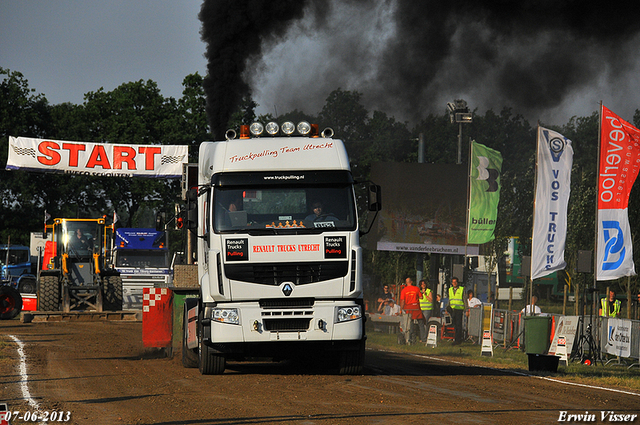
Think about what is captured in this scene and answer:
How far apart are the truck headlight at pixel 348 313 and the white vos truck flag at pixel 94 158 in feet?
55.8

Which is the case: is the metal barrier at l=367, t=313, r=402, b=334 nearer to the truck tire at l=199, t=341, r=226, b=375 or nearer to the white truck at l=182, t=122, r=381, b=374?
the truck tire at l=199, t=341, r=226, b=375

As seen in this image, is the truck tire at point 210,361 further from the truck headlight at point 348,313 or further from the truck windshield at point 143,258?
the truck windshield at point 143,258

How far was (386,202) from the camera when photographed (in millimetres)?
31891

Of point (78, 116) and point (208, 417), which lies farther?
point (78, 116)

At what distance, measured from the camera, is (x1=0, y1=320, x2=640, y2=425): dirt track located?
8695 mm

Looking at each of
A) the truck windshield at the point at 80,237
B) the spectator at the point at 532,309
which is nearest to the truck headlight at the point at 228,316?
the spectator at the point at 532,309

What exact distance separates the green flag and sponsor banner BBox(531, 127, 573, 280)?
17.3 ft

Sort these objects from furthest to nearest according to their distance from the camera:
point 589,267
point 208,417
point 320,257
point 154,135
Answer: point 154,135
point 589,267
point 320,257
point 208,417

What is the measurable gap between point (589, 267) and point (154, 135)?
38.6 meters

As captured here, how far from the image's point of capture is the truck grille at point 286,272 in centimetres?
1157

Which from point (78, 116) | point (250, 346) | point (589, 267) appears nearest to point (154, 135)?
point (78, 116)

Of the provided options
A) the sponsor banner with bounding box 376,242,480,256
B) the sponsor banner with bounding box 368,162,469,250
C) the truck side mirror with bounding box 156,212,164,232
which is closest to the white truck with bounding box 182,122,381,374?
the truck side mirror with bounding box 156,212,164,232

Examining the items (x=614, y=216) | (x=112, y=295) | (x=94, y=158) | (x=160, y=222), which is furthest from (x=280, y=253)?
(x=112, y=295)

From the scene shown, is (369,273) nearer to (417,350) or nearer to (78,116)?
(78,116)
